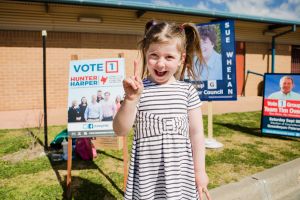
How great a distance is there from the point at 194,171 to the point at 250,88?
44.3 feet

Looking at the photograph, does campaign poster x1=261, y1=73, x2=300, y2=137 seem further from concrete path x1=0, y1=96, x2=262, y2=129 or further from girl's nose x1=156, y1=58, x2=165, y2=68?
girl's nose x1=156, y1=58, x2=165, y2=68

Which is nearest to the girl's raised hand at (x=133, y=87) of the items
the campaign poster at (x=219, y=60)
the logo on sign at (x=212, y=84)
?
the campaign poster at (x=219, y=60)

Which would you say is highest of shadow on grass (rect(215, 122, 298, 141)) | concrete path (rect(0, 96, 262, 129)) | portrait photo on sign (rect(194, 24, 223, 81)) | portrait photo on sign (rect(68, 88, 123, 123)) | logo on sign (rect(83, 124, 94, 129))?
portrait photo on sign (rect(194, 24, 223, 81))

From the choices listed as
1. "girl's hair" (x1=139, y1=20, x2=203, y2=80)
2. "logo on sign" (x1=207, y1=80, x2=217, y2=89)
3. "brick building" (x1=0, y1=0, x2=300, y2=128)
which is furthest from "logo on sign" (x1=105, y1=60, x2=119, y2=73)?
"brick building" (x1=0, y1=0, x2=300, y2=128)

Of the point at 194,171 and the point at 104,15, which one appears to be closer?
the point at 194,171

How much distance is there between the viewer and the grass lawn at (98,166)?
3848mm

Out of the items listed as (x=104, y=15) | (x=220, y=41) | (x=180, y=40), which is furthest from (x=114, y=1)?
(x=180, y=40)

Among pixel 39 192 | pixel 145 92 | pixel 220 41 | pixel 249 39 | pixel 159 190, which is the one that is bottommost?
pixel 39 192

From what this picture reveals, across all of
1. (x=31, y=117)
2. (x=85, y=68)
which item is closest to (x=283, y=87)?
(x=85, y=68)

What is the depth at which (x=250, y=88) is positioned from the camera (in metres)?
14.6

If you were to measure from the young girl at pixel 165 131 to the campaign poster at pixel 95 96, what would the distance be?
1.88 m

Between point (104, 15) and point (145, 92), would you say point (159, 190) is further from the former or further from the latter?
point (104, 15)

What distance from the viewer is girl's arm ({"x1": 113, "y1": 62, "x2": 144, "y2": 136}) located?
63.2 inches

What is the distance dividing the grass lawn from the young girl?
1.83 meters
